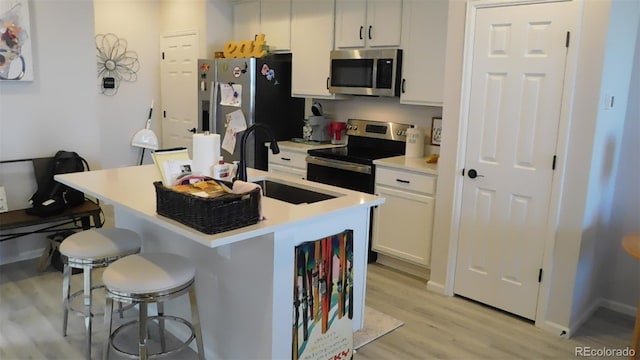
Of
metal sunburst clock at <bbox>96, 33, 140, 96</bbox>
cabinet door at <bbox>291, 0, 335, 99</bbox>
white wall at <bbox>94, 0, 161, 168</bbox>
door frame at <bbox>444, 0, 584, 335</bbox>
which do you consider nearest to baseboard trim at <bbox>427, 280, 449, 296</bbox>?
door frame at <bbox>444, 0, 584, 335</bbox>

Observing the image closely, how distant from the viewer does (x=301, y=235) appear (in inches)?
86.7

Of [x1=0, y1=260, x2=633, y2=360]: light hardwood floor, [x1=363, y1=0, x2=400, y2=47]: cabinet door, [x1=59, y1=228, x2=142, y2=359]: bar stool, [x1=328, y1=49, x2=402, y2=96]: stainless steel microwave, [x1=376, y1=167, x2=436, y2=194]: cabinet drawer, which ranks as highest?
[x1=363, y1=0, x2=400, y2=47]: cabinet door

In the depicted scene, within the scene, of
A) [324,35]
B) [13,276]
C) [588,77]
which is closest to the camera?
[588,77]

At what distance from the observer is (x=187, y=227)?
6.10 feet

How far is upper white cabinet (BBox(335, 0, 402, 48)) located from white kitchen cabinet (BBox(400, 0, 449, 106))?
0.09 m

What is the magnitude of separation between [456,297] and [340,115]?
216 cm

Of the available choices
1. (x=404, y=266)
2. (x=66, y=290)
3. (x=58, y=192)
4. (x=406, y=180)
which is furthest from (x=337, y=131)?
(x=66, y=290)

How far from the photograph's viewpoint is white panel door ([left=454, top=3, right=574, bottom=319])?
2.85 metres

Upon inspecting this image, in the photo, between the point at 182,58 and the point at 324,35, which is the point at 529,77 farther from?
the point at 182,58

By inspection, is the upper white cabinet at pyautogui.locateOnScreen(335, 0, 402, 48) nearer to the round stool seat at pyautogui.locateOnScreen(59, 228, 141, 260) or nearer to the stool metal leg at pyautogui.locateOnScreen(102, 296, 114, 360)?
the round stool seat at pyautogui.locateOnScreen(59, 228, 141, 260)

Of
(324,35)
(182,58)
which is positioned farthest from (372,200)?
(182,58)

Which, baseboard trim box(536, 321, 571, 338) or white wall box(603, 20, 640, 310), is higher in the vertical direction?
white wall box(603, 20, 640, 310)

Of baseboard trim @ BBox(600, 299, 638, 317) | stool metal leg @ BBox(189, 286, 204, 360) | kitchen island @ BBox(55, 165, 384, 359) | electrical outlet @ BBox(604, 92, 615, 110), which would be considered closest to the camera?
kitchen island @ BBox(55, 165, 384, 359)

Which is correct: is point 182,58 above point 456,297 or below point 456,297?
above
